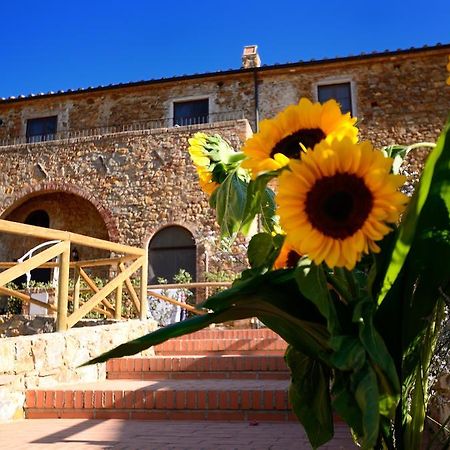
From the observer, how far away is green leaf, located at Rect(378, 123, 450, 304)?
2.17ft

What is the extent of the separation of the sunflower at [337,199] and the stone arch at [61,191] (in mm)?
11500

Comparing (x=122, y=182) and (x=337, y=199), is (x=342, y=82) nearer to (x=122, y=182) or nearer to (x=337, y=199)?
(x=122, y=182)

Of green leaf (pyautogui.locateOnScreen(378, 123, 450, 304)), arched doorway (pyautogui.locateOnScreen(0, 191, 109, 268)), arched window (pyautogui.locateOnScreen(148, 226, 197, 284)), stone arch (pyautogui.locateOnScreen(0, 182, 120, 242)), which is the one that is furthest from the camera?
arched doorway (pyautogui.locateOnScreen(0, 191, 109, 268))

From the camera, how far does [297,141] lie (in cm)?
83

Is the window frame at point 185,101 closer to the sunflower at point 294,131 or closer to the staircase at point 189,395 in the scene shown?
the staircase at point 189,395

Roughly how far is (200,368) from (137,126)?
1048 centimetres

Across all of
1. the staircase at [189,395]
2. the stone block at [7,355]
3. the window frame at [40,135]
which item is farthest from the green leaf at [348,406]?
the window frame at [40,135]

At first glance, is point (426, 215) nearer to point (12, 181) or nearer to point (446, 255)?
point (446, 255)

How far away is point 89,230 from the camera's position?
1323 cm

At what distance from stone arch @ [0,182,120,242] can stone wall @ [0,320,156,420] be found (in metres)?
7.31

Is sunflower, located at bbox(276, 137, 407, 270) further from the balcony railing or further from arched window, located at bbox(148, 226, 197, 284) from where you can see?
the balcony railing

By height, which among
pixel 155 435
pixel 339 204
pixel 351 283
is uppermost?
pixel 339 204

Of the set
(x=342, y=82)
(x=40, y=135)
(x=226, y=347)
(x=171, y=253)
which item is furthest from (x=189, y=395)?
(x=40, y=135)

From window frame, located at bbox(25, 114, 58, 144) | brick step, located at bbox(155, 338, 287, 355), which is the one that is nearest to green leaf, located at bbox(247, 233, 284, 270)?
brick step, located at bbox(155, 338, 287, 355)
